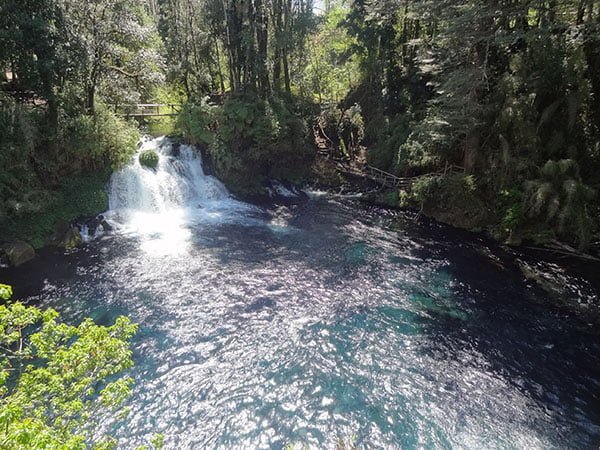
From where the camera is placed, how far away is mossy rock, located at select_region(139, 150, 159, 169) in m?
19.3

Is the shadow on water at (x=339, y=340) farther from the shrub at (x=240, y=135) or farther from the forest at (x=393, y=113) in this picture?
the shrub at (x=240, y=135)

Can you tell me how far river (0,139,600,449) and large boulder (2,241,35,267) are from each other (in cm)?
50

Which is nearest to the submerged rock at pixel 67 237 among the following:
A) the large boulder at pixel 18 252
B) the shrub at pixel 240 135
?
the large boulder at pixel 18 252

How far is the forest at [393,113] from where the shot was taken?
45.8 feet

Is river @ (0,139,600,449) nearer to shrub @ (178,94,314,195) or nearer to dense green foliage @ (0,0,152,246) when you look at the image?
dense green foliage @ (0,0,152,246)

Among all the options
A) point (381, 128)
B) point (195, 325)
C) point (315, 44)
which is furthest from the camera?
point (315, 44)

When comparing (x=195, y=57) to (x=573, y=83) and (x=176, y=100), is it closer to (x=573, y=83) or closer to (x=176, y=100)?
(x=176, y=100)

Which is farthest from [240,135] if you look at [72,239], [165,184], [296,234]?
[72,239]

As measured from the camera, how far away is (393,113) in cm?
2411

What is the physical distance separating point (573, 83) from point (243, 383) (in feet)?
52.0

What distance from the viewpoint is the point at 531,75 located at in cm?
1527

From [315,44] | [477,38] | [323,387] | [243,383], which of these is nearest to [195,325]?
[243,383]

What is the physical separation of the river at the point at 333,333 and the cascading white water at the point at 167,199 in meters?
0.19

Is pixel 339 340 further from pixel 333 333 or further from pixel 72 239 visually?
pixel 72 239
